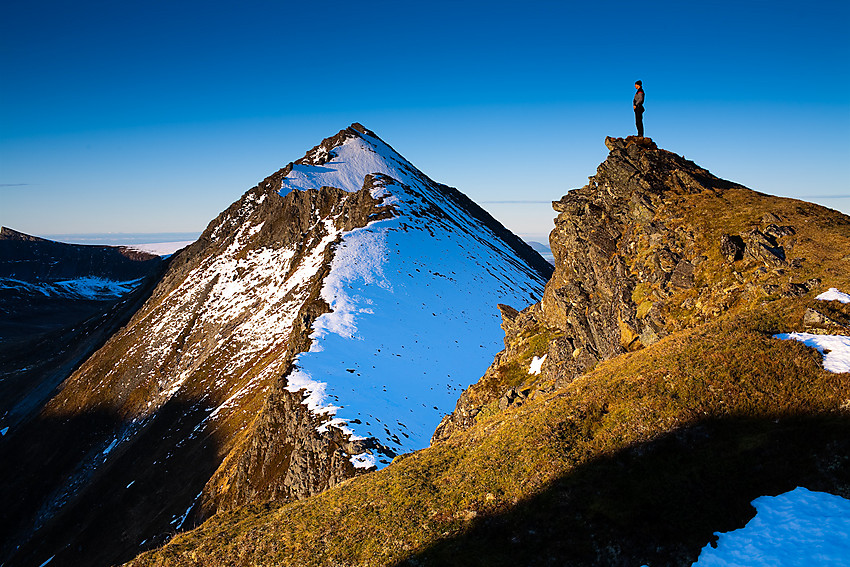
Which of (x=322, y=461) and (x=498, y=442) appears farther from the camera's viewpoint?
(x=322, y=461)

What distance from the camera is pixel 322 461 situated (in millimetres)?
46188

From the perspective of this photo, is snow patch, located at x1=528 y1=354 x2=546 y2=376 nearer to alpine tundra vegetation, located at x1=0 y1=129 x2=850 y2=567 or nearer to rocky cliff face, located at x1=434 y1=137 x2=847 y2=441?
alpine tundra vegetation, located at x1=0 y1=129 x2=850 y2=567

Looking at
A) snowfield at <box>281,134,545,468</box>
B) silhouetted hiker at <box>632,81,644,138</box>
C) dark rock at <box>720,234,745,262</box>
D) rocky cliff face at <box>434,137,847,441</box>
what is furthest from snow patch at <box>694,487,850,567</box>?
snowfield at <box>281,134,545,468</box>

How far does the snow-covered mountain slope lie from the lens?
55.0 metres

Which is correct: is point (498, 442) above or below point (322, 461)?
above

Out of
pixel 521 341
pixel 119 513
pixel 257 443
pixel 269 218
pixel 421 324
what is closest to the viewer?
pixel 521 341

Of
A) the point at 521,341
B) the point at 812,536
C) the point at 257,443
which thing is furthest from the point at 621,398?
the point at 257,443

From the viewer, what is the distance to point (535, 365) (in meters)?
32.3

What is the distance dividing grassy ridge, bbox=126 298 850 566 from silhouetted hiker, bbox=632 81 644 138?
56.8 feet

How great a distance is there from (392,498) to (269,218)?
12792 centimetres

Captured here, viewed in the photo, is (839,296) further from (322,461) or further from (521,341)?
(322,461)

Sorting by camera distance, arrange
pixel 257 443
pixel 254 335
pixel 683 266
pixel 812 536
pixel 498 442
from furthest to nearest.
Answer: pixel 254 335 < pixel 257 443 < pixel 683 266 < pixel 498 442 < pixel 812 536

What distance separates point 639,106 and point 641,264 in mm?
11765

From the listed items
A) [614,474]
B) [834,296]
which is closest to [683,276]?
[834,296]
